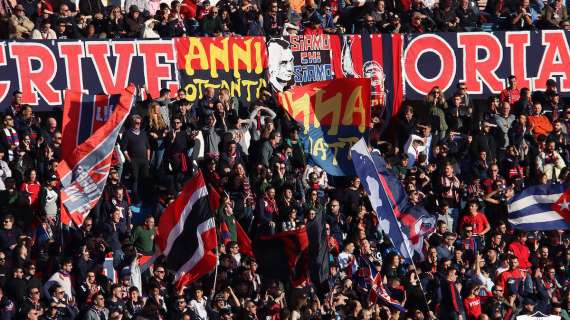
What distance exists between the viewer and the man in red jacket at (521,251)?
33.4m

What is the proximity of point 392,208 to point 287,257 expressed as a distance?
1.84m

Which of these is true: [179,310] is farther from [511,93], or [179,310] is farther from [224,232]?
[511,93]

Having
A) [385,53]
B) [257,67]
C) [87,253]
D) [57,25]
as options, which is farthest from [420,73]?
[87,253]

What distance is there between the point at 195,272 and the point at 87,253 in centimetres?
150

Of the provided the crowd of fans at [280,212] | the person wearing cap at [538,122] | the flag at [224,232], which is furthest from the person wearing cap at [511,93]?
the flag at [224,232]

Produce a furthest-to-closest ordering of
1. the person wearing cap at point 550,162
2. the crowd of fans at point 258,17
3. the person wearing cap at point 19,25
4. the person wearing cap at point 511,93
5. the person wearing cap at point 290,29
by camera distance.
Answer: the person wearing cap at point 511,93, the person wearing cap at point 290,29, the person wearing cap at point 550,162, the crowd of fans at point 258,17, the person wearing cap at point 19,25

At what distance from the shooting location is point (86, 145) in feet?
103

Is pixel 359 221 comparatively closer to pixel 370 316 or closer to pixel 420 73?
pixel 370 316

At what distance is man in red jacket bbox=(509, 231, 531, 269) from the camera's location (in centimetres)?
3341

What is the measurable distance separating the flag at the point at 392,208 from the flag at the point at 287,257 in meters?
1.42

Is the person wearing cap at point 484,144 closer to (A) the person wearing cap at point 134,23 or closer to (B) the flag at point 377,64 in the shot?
(B) the flag at point 377,64

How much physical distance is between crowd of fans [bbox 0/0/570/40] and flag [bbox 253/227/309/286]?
4.80 meters

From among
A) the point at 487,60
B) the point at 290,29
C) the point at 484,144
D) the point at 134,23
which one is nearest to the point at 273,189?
the point at 134,23

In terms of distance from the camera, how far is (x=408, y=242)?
1266 inches
